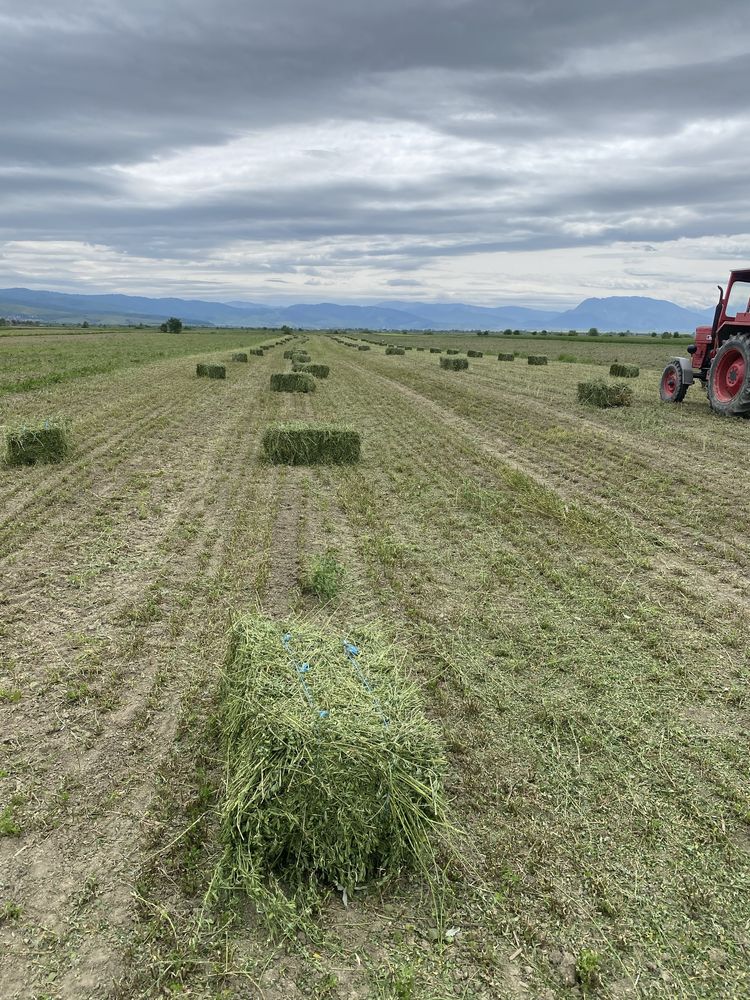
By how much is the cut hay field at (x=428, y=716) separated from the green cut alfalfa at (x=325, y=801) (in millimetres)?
124

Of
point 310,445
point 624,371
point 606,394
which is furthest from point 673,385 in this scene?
point 310,445

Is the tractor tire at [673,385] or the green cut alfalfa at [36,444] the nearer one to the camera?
the green cut alfalfa at [36,444]

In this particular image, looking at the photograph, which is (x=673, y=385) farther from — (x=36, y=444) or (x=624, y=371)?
(x=36, y=444)

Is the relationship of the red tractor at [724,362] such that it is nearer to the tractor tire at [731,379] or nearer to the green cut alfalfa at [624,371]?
the tractor tire at [731,379]

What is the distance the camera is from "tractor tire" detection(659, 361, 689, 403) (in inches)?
720

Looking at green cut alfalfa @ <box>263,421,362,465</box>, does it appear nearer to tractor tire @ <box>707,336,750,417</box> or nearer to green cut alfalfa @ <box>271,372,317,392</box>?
tractor tire @ <box>707,336,750,417</box>

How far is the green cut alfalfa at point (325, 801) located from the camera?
320cm

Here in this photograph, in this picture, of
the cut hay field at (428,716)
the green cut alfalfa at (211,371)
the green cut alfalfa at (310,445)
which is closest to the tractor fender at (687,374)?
the cut hay field at (428,716)

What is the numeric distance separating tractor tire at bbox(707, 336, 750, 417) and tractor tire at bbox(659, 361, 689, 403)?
35.6 inches

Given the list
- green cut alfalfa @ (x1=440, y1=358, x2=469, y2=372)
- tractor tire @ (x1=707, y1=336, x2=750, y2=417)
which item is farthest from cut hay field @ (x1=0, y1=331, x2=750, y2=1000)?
green cut alfalfa @ (x1=440, y1=358, x2=469, y2=372)

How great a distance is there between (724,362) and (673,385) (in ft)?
7.81

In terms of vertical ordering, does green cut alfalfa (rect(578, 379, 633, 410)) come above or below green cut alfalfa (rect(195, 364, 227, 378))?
above

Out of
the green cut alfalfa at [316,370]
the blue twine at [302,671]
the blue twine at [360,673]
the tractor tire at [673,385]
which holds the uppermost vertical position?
the tractor tire at [673,385]

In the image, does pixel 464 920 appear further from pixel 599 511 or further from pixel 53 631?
pixel 599 511
